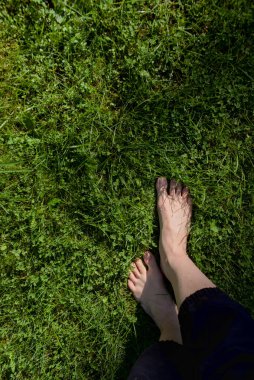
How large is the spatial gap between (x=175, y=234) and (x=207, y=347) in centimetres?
80

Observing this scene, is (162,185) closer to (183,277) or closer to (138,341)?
(183,277)

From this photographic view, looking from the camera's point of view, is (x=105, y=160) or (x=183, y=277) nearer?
(x=183, y=277)

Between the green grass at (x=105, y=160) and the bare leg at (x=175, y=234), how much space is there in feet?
0.26

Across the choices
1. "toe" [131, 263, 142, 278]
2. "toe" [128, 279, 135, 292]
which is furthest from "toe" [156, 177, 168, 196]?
"toe" [128, 279, 135, 292]

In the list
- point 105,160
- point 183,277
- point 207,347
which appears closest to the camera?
point 207,347

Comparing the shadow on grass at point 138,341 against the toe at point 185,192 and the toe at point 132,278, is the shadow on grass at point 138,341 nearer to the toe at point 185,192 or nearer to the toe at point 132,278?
the toe at point 132,278

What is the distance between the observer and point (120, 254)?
2898 millimetres

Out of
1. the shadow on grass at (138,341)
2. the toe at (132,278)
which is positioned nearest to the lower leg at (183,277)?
the toe at (132,278)

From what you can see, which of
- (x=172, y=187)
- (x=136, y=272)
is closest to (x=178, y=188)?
(x=172, y=187)

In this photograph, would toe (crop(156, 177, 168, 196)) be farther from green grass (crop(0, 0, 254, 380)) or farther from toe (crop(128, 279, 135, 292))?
toe (crop(128, 279, 135, 292))

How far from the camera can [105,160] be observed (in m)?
2.90

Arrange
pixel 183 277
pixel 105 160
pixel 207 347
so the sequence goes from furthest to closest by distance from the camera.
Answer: pixel 105 160
pixel 183 277
pixel 207 347

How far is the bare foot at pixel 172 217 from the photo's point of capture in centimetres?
287

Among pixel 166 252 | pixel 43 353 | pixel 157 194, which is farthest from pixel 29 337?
pixel 157 194
